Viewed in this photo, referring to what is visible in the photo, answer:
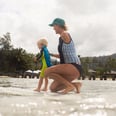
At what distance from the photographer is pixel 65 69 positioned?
663 centimetres

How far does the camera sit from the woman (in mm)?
6609

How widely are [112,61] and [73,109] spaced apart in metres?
122

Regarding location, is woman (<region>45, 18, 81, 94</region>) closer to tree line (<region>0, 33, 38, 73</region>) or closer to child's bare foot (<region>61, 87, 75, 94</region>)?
child's bare foot (<region>61, 87, 75, 94</region>)

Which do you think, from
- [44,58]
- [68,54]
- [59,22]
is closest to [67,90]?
[68,54]

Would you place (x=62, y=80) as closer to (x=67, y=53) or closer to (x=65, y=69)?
(x=65, y=69)

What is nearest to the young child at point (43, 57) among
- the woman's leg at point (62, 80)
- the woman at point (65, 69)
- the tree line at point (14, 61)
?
the woman at point (65, 69)

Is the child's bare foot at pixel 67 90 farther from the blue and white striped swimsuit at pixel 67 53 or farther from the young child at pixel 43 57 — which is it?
the young child at pixel 43 57

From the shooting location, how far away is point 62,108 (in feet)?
11.2

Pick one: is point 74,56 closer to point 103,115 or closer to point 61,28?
point 61,28

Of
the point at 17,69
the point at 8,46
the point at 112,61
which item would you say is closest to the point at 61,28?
the point at 17,69

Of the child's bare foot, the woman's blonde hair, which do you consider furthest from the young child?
the child's bare foot

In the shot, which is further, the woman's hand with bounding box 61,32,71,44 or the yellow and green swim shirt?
the yellow and green swim shirt

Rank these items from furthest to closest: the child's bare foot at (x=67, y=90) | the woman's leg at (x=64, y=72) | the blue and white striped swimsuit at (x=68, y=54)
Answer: the blue and white striped swimsuit at (x=68, y=54) < the woman's leg at (x=64, y=72) < the child's bare foot at (x=67, y=90)

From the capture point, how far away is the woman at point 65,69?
260 inches
